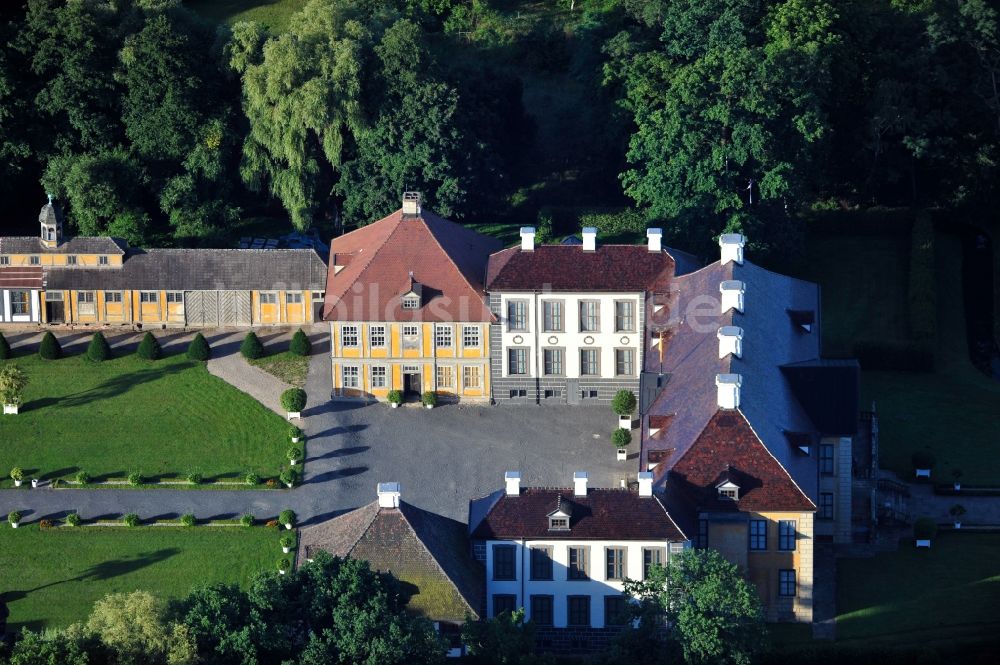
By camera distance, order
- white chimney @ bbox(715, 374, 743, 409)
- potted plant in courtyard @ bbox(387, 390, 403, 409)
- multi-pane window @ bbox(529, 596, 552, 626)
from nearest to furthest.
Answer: multi-pane window @ bbox(529, 596, 552, 626)
white chimney @ bbox(715, 374, 743, 409)
potted plant in courtyard @ bbox(387, 390, 403, 409)

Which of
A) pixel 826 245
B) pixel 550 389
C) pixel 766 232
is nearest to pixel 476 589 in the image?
pixel 550 389

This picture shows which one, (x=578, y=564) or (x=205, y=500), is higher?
(x=205, y=500)

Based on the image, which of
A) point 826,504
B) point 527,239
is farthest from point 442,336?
point 826,504

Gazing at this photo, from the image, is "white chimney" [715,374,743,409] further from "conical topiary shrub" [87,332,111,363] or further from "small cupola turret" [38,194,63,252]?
"small cupola turret" [38,194,63,252]

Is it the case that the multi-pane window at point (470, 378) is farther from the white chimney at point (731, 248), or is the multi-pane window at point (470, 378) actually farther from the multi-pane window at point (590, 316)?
the white chimney at point (731, 248)

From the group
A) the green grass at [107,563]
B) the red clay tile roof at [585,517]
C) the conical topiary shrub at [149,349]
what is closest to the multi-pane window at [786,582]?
the red clay tile roof at [585,517]

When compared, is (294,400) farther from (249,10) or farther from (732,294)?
(249,10)

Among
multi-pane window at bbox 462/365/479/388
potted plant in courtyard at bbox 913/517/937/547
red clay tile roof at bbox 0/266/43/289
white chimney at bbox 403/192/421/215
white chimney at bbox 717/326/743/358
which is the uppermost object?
white chimney at bbox 403/192/421/215

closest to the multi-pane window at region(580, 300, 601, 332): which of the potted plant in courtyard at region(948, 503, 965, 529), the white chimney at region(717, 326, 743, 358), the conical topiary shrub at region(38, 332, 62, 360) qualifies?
the white chimney at region(717, 326, 743, 358)
